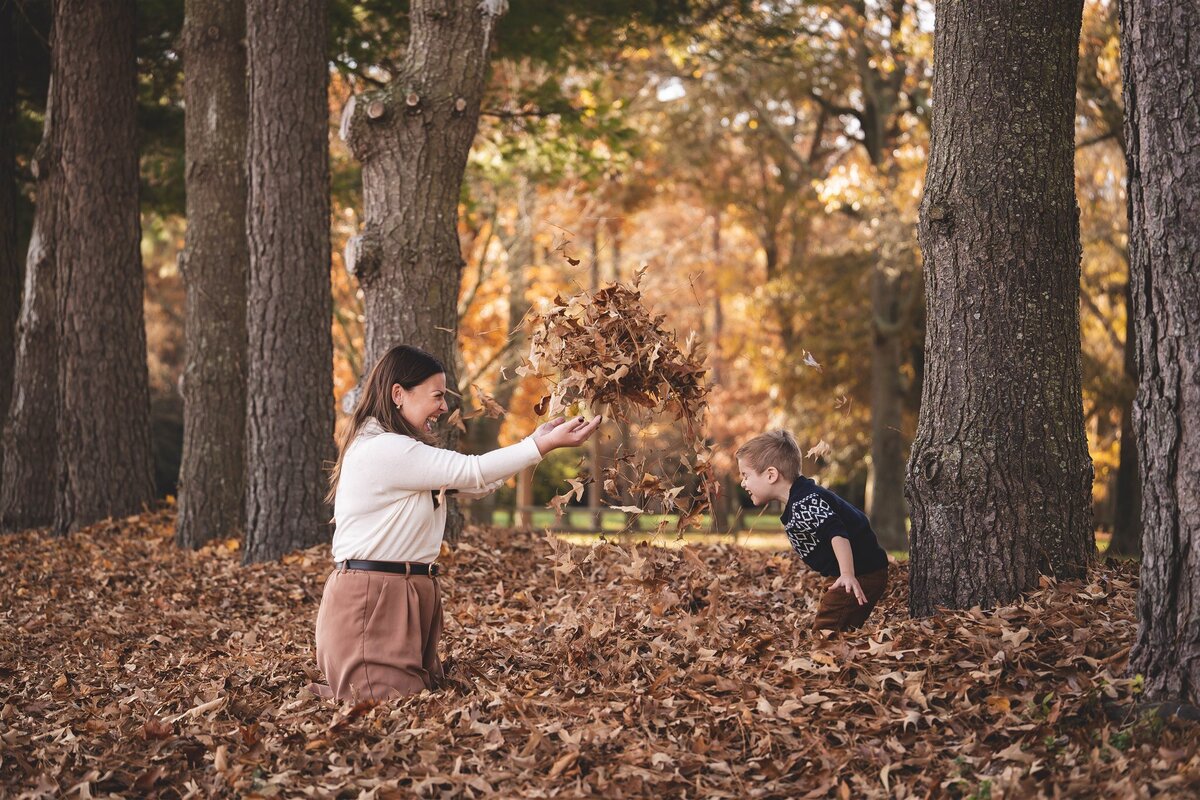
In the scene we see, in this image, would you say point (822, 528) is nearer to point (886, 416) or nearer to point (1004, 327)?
point (1004, 327)

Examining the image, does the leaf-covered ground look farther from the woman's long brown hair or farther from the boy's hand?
the woman's long brown hair

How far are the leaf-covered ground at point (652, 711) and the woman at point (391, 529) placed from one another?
20cm

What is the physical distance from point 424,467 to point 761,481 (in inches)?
70.3

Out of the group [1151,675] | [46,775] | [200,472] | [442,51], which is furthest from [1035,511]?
[200,472]

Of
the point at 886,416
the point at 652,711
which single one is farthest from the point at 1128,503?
the point at 652,711

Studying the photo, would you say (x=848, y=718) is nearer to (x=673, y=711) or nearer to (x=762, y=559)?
(x=673, y=711)

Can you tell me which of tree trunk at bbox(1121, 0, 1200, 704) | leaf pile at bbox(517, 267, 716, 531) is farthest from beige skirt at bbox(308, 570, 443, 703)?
tree trunk at bbox(1121, 0, 1200, 704)

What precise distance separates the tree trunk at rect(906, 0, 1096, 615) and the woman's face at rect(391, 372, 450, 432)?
7.85ft

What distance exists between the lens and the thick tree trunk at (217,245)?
35.2 ft

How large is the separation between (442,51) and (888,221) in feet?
35.7

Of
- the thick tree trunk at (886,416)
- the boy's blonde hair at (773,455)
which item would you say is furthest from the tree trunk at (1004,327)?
the thick tree trunk at (886,416)

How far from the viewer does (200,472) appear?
10508mm

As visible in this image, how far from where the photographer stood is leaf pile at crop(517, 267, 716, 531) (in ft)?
17.4

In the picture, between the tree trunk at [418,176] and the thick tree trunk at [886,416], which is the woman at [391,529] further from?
the thick tree trunk at [886,416]
